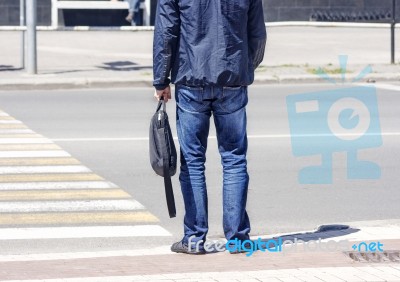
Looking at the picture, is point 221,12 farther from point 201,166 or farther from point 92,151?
point 92,151

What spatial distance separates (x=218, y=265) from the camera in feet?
22.9

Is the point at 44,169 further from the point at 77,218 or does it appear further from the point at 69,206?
the point at 77,218

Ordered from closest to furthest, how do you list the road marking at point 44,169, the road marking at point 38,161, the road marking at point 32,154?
the road marking at point 44,169 < the road marking at point 38,161 < the road marking at point 32,154

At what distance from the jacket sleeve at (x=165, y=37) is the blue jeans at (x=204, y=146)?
16cm

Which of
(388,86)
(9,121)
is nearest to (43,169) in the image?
(9,121)

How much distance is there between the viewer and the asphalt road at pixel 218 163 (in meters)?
9.23

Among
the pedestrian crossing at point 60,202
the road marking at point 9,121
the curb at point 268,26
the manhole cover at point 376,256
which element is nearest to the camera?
the manhole cover at point 376,256

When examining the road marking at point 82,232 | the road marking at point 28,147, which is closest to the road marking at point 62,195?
the road marking at point 82,232

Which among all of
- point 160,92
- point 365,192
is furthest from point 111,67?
point 160,92

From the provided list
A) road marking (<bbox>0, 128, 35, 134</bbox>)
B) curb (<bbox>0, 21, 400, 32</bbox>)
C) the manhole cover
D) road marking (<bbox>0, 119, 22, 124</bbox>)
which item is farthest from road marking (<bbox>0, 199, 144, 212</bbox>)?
curb (<bbox>0, 21, 400, 32</bbox>)

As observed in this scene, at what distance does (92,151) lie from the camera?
12602 mm

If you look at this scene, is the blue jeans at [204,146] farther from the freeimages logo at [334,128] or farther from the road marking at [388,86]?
the road marking at [388,86]

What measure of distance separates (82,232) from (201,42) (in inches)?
88.5

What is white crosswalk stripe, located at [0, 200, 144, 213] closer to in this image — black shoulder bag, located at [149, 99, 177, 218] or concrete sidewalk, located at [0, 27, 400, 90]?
black shoulder bag, located at [149, 99, 177, 218]
